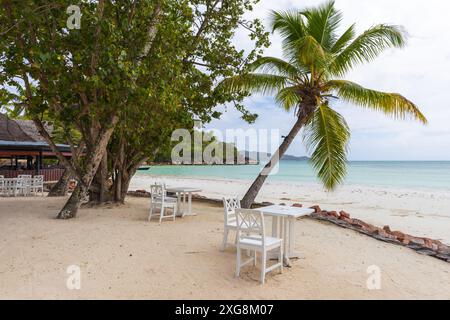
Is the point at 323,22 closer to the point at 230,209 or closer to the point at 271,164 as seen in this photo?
the point at 271,164

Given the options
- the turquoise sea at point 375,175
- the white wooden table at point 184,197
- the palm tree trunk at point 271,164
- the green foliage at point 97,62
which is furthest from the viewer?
the turquoise sea at point 375,175

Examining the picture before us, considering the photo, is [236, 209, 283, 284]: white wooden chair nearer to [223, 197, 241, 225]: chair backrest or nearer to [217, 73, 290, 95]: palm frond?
[223, 197, 241, 225]: chair backrest

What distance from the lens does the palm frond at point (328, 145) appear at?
8555mm

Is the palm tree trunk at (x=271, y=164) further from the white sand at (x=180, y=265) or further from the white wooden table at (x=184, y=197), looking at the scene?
the white sand at (x=180, y=265)

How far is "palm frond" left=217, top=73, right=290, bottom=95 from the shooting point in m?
9.58

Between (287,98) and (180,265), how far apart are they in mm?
7123

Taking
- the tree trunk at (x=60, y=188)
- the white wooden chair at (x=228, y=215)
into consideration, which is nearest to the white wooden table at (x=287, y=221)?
the white wooden chair at (x=228, y=215)

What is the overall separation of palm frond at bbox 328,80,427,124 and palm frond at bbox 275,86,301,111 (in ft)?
3.48

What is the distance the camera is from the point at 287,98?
10289 millimetres

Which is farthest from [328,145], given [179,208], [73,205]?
[73,205]

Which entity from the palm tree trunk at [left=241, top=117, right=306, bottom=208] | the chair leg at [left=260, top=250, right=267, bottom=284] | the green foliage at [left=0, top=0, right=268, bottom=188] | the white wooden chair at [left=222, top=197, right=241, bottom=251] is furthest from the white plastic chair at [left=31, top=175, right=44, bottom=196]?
the chair leg at [left=260, top=250, right=267, bottom=284]

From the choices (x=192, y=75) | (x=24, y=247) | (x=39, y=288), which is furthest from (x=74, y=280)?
(x=192, y=75)

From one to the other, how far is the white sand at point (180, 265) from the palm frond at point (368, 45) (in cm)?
459
